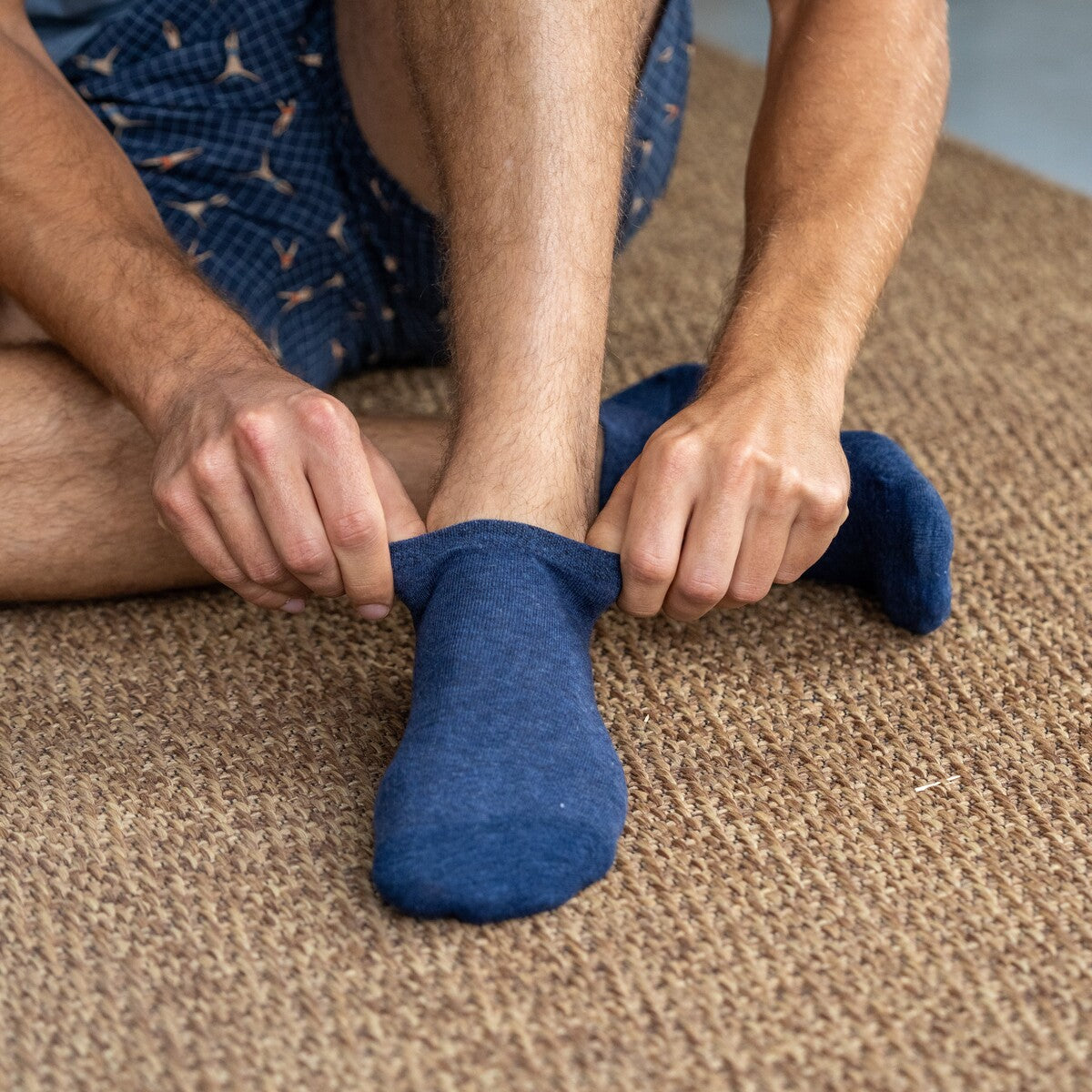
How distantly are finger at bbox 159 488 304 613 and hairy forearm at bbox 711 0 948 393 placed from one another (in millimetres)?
276

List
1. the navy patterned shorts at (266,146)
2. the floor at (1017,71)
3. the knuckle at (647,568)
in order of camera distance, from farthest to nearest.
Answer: the floor at (1017,71) → the navy patterned shorts at (266,146) → the knuckle at (647,568)

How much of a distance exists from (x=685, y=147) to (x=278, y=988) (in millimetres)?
1241

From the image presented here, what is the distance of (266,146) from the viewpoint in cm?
98

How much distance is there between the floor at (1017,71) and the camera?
5.75ft

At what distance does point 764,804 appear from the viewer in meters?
0.67

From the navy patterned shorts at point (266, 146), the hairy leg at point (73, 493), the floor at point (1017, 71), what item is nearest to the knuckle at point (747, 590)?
the hairy leg at point (73, 493)

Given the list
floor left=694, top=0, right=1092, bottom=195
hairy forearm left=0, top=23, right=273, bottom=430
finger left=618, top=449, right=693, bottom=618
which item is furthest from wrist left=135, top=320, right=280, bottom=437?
floor left=694, top=0, right=1092, bottom=195

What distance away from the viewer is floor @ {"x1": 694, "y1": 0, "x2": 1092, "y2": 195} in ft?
5.75

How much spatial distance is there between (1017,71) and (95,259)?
5.80 ft

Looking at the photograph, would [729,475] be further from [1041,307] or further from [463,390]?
[1041,307]

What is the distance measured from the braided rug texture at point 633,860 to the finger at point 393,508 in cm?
12

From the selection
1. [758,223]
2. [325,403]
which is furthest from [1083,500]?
[325,403]

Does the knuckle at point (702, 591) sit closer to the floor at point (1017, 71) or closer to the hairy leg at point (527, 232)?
the hairy leg at point (527, 232)

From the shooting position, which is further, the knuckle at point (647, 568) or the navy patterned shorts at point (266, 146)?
the navy patterned shorts at point (266, 146)
